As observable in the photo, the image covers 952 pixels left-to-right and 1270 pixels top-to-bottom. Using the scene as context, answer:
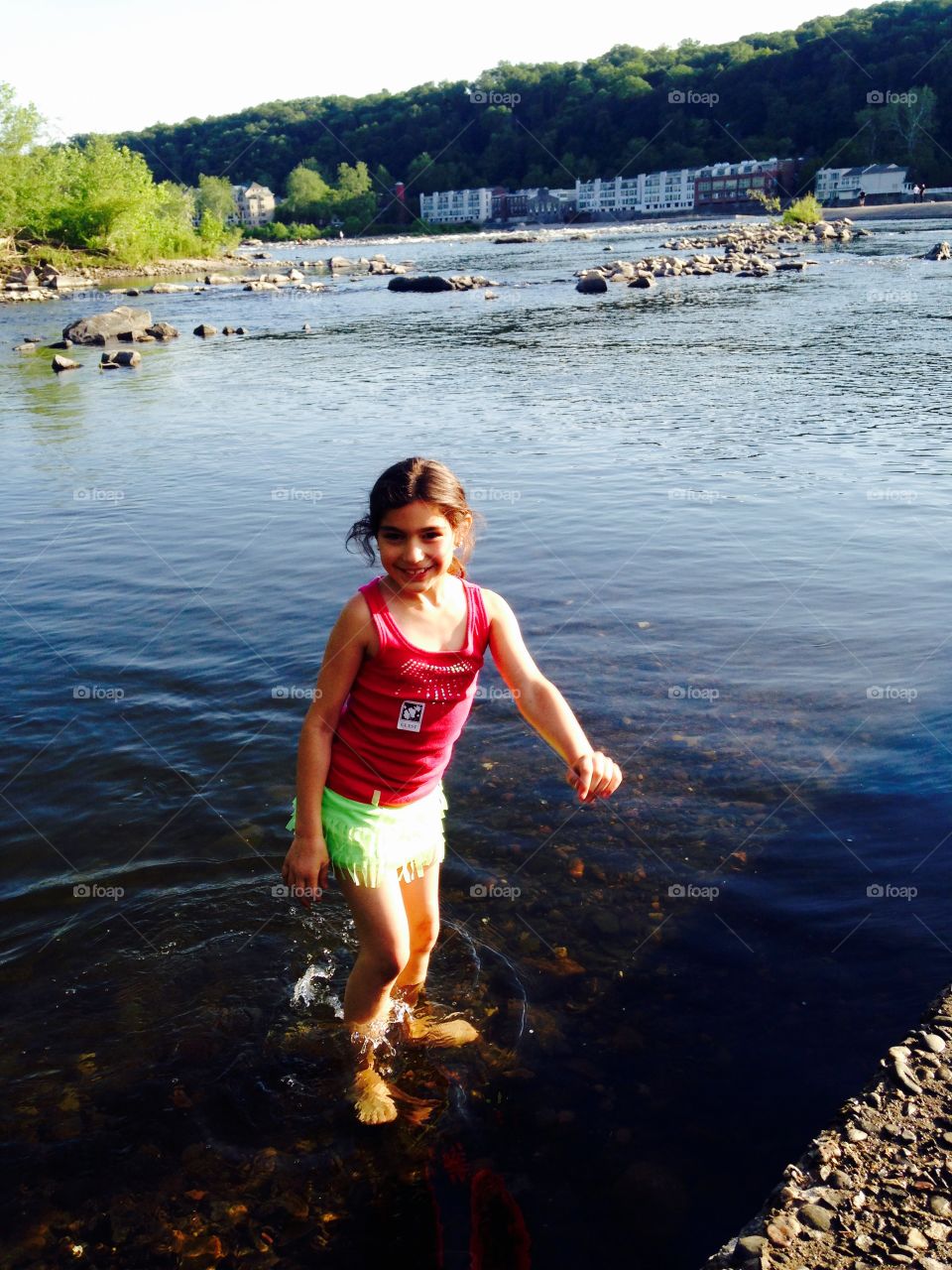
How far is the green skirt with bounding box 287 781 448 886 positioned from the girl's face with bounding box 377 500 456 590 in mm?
761

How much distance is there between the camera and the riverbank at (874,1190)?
2471mm

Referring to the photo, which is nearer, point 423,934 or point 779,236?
point 423,934

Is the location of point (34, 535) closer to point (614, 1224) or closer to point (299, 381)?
point (614, 1224)

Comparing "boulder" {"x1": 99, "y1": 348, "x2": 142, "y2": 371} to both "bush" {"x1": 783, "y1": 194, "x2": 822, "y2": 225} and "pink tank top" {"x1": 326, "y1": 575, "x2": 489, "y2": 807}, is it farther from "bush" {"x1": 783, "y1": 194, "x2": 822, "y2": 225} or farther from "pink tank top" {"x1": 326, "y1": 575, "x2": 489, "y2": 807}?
"bush" {"x1": 783, "y1": 194, "x2": 822, "y2": 225}

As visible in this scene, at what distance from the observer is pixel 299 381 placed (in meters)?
20.9

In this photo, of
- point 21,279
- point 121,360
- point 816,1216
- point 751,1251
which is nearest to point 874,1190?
point 816,1216

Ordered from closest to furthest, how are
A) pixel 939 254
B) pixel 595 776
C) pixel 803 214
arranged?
pixel 595 776
pixel 939 254
pixel 803 214

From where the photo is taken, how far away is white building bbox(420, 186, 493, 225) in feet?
531

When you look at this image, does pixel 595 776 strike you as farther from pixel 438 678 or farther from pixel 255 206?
pixel 255 206

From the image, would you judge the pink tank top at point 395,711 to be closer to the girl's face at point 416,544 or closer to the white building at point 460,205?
the girl's face at point 416,544

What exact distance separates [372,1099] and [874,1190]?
171 cm

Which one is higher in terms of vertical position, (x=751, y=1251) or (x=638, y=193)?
(x=638, y=193)

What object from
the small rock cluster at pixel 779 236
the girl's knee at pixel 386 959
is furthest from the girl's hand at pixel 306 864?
the small rock cluster at pixel 779 236

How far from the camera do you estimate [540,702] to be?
11.0ft
